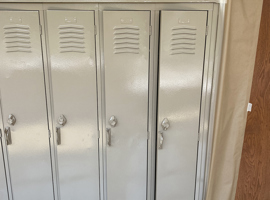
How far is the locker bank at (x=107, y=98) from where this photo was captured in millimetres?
1664

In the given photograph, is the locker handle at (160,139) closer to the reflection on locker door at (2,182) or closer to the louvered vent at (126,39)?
the louvered vent at (126,39)

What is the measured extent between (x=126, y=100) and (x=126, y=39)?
429 millimetres

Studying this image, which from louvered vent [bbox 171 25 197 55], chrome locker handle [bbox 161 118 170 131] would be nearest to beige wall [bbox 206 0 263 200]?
louvered vent [bbox 171 25 197 55]

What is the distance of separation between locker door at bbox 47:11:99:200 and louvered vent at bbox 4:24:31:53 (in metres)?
0.16

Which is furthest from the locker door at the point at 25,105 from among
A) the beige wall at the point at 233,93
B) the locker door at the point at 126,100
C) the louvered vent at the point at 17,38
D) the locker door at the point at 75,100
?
the beige wall at the point at 233,93

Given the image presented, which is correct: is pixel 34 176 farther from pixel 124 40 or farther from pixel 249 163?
pixel 249 163

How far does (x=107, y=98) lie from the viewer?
70.0 inches

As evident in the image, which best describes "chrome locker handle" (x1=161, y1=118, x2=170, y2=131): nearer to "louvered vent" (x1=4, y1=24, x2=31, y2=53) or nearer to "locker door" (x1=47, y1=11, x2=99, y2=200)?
"locker door" (x1=47, y1=11, x2=99, y2=200)

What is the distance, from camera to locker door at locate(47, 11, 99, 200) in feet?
5.47

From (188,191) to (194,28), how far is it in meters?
1.26

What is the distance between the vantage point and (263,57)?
1.72 metres

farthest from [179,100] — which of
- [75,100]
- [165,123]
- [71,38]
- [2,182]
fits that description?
[2,182]

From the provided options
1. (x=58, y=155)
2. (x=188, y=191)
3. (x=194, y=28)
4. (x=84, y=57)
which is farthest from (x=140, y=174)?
(x=194, y=28)

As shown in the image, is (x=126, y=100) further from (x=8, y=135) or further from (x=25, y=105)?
(x=8, y=135)
